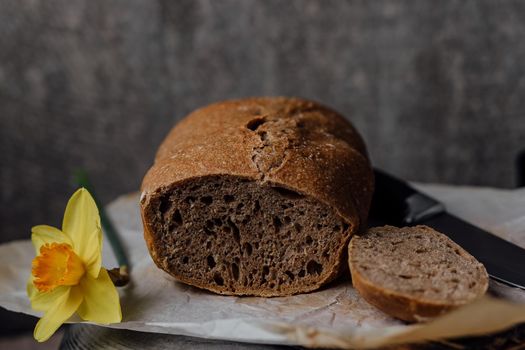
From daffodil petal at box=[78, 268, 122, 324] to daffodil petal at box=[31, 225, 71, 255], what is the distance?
0.44 ft

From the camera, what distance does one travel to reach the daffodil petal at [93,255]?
1.80m

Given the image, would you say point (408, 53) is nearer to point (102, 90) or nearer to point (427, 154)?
point (427, 154)

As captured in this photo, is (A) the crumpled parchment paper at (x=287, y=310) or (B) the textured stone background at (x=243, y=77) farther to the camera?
(B) the textured stone background at (x=243, y=77)

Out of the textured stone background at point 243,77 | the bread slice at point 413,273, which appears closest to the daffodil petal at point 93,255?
the bread slice at point 413,273

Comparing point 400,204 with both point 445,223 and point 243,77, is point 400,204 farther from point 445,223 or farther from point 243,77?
point 243,77

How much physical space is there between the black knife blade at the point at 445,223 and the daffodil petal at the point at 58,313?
995 mm

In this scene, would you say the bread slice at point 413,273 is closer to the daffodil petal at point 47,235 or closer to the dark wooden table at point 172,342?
the dark wooden table at point 172,342

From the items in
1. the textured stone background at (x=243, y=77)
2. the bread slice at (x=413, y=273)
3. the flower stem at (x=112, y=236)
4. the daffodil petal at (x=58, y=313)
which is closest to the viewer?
the bread slice at (x=413, y=273)

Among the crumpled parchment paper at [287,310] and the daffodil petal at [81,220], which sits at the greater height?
the daffodil petal at [81,220]

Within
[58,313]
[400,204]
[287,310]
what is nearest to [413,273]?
[287,310]

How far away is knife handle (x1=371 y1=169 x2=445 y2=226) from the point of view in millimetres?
2219

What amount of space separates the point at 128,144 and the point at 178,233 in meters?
1.76

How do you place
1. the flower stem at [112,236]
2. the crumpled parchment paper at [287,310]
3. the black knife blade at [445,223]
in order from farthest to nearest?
the flower stem at [112,236], the black knife blade at [445,223], the crumpled parchment paper at [287,310]

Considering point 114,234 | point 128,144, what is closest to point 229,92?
point 128,144
